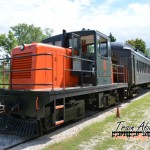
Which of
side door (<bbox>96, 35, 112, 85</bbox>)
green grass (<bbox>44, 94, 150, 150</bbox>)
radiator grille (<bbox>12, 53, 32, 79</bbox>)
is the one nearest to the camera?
green grass (<bbox>44, 94, 150, 150</bbox>)

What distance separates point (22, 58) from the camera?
7.60m

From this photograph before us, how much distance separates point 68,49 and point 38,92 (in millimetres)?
2632

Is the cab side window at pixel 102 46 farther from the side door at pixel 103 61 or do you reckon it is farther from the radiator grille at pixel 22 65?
the radiator grille at pixel 22 65

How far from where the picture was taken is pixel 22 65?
7.55m

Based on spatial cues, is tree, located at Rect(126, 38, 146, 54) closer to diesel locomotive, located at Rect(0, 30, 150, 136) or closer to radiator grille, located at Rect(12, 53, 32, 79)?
diesel locomotive, located at Rect(0, 30, 150, 136)

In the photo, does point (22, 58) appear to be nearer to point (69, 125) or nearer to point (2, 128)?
point (2, 128)

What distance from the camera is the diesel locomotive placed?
675 cm

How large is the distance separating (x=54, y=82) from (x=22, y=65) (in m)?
1.10

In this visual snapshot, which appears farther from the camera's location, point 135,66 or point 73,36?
point 135,66

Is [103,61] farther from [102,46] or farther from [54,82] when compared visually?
[54,82]

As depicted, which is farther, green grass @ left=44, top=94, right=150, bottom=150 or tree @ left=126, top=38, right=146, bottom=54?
tree @ left=126, top=38, right=146, bottom=54

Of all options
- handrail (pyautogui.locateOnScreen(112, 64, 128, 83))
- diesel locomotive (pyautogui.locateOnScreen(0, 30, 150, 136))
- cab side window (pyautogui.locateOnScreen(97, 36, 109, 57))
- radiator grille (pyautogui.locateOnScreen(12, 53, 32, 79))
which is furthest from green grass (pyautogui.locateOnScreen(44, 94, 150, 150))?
handrail (pyautogui.locateOnScreen(112, 64, 128, 83))

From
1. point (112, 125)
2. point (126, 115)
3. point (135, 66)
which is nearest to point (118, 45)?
point (135, 66)

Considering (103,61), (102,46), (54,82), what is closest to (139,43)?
(102,46)
